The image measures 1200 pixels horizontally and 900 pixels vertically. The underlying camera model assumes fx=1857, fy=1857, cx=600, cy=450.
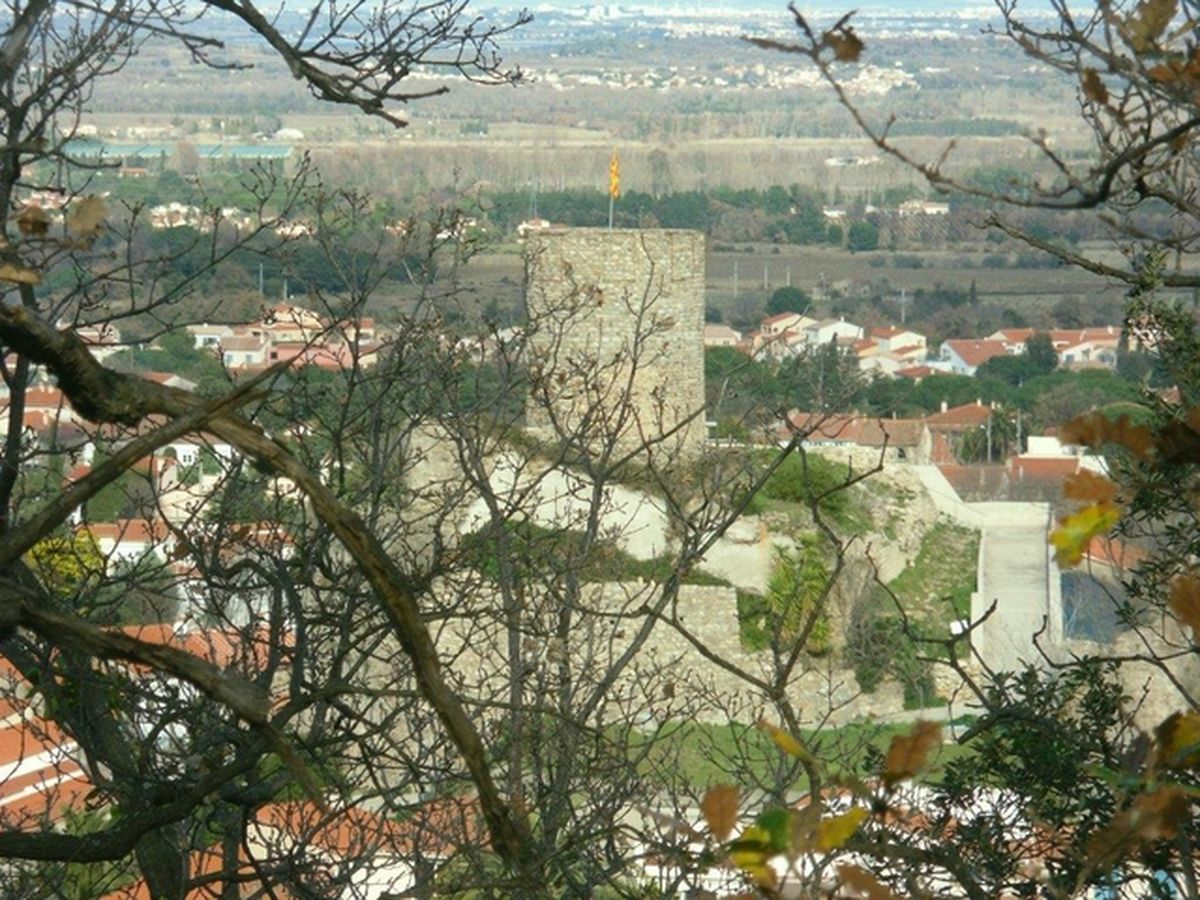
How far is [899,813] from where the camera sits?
62.5 inches

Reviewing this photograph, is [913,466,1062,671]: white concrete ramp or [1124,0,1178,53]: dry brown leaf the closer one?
[1124,0,1178,53]: dry brown leaf

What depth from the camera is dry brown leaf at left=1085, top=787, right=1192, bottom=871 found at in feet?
4.74

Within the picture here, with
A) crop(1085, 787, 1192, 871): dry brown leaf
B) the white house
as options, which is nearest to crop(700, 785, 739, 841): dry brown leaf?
crop(1085, 787, 1192, 871): dry brown leaf

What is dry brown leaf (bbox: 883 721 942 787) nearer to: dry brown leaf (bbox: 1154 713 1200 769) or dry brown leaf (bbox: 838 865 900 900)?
dry brown leaf (bbox: 838 865 900 900)

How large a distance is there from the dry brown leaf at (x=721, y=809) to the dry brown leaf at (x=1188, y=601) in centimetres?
37

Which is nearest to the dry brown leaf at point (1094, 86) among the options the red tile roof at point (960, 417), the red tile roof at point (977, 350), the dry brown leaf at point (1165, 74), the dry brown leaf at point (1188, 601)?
the dry brown leaf at point (1165, 74)

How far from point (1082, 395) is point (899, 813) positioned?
28209mm

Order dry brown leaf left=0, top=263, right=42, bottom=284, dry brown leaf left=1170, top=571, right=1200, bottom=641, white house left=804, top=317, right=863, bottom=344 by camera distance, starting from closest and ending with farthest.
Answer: dry brown leaf left=1170, top=571, right=1200, bottom=641 < dry brown leaf left=0, top=263, right=42, bottom=284 < white house left=804, top=317, right=863, bottom=344

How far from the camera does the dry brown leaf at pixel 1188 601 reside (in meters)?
1.41

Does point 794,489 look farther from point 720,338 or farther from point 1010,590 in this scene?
point 720,338

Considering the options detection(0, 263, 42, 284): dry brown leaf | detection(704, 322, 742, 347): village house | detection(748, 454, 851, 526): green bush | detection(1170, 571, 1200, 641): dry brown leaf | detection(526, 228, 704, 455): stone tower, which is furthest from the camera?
detection(704, 322, 742, 347): village house

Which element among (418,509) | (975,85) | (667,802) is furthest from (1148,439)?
(975,85)

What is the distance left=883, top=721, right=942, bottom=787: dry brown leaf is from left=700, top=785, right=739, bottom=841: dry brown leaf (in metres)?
0.15

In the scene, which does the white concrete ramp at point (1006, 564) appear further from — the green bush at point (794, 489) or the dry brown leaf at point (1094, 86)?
the dry brown leaf at point (1094, 86)
